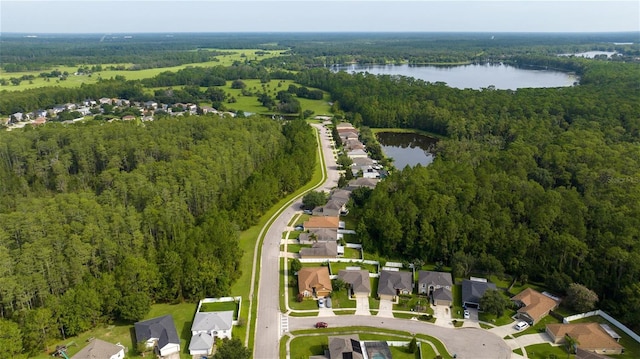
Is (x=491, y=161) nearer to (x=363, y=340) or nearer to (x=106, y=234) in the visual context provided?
(x=363, y=340)

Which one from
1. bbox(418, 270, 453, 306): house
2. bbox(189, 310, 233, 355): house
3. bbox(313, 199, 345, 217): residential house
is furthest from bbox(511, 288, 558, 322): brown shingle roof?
bbox(189, 310, 233, 355): house

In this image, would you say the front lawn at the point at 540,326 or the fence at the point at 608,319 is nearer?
the fence at the point at 608,319

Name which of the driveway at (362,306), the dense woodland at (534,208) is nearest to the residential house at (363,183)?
the dense woodland at (534,208)

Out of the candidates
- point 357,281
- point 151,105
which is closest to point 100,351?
point 357,281

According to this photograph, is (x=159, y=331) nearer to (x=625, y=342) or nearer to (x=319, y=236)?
(x=319, y=236)

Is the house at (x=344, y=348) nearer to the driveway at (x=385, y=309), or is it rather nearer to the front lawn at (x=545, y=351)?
the driveway at (x=385, y=309)

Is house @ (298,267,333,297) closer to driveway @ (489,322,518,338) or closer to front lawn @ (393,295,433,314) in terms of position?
front lawn @ (393,295,433,314)
